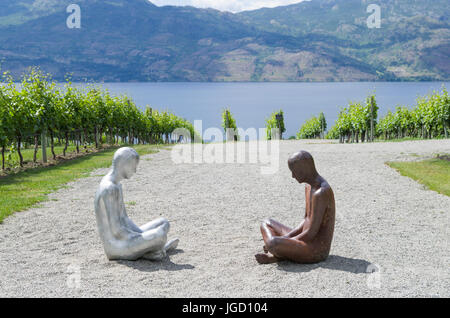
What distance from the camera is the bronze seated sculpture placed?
6492 mm

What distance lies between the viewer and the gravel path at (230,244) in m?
5.98

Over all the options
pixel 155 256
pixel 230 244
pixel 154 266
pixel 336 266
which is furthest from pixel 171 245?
pixel 336 266

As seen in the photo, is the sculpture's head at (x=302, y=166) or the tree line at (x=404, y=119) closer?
the sculpture's head at (x=302, y=166)

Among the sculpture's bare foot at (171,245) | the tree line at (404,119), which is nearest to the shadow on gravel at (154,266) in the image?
the sculpture's bare foot at (171,245)

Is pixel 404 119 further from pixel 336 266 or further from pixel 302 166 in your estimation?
pixel 302 166

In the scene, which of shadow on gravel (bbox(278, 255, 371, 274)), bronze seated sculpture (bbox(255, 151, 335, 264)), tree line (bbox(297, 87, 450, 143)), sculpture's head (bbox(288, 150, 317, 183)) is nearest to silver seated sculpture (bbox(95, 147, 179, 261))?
bronze seated sculpture (bbox(255, 151, 335, 264))

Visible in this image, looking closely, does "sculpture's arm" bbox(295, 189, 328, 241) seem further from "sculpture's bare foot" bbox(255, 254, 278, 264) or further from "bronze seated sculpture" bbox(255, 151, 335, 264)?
"sculpture's bare foot" bbox(255, 254, 278, 264)

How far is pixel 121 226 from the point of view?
6816 millimetres

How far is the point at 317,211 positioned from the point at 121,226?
284 cm

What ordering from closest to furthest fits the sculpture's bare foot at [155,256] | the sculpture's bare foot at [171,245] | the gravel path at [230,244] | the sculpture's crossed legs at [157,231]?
the gravel path at [230,244] → the sculpture's crossed legs at [157,231] → the sculpture's bare foot at [155,256] → the sculpture's bare foot at [171,245]

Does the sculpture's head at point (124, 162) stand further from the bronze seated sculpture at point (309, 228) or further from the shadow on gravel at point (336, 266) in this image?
the shadow on gravel at point (336, 266)

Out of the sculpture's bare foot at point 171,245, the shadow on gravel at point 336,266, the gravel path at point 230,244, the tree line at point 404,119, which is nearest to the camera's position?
the gravel path at point 230,244

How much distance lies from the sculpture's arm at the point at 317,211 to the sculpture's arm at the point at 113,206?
2720 mm
